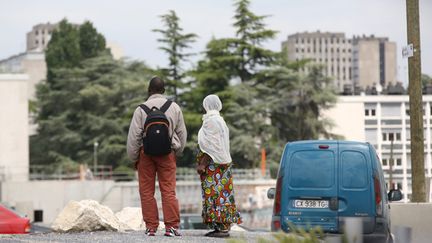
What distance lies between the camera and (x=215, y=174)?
16406 millimetres

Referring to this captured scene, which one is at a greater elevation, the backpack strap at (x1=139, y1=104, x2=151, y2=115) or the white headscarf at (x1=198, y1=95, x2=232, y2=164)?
the backpack strap at (x1=139, y1=104, x2=151, y2=115)

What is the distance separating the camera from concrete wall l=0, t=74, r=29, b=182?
302 feet

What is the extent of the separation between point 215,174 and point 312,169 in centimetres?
216

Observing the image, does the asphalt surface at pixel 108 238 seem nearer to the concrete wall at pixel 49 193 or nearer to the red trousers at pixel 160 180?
the red trousers at pixel 160 180

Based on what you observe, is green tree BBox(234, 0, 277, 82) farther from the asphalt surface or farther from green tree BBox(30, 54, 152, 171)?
the asphalt surface

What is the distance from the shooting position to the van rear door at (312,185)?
1809 cm

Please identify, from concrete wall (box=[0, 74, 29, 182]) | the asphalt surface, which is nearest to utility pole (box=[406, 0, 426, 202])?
the asphalt surface

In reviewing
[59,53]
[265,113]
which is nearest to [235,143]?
[265,113]

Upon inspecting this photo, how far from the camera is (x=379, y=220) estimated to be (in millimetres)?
18094

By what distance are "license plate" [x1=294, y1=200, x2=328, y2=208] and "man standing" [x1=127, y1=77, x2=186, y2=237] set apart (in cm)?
271

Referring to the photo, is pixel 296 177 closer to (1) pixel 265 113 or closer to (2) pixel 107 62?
(1) pixel 265 113

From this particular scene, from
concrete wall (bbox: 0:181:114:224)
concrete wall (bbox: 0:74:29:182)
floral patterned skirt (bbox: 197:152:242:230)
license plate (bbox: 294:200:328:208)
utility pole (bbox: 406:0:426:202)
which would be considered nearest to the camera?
A: floral patterned skirt (bbox: 197:152:242:230)

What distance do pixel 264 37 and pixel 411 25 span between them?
221ft

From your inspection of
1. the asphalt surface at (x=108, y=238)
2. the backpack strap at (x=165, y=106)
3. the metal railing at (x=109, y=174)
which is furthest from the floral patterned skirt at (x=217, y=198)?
the metal railing at (x=109, y=174)
